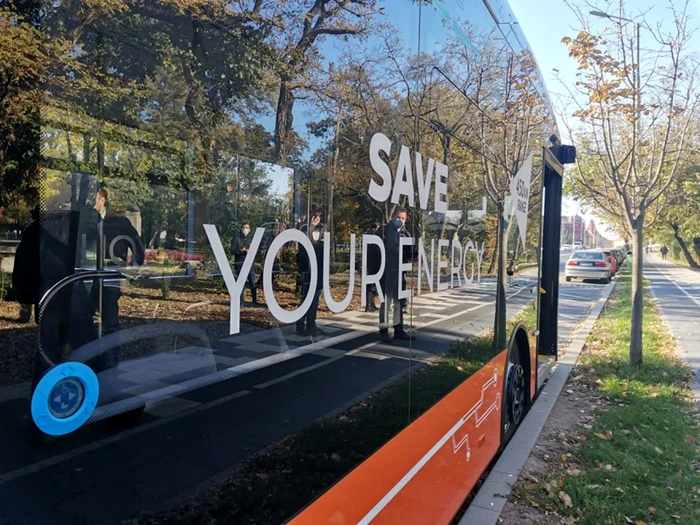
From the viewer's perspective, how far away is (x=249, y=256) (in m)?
1.45

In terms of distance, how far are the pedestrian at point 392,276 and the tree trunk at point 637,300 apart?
592 centimetres

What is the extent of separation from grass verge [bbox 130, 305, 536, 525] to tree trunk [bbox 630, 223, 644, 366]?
5673mm

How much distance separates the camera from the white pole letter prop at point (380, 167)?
2.01m

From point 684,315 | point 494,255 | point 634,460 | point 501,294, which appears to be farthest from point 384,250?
point 684,315

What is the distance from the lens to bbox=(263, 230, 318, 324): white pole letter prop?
1.52 m

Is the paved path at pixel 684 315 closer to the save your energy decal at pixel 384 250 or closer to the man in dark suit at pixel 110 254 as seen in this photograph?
the save your energy decal at pixel 384 250

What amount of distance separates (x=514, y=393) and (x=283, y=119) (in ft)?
11.8

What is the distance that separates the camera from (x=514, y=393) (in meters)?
4.38

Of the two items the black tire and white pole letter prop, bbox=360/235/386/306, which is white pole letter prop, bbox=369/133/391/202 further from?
the black tire

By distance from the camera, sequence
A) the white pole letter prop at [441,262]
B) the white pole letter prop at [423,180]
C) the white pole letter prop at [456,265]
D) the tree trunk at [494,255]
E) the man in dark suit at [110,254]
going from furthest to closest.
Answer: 1. the tree trunk at [494,255]
2. the white pole letter prop at [456,265]
3. the white pole letter prop at [441,262]
4. the white pole letter prop at [423,180]
5. the man in dark suit at [110,254]

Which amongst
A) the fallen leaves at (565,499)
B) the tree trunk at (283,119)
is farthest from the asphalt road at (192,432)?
the fallen leaves at (565,499)

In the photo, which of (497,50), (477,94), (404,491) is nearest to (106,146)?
(404,491)

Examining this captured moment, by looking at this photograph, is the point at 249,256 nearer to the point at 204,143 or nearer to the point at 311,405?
the point at 204,143

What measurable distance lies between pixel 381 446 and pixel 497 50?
2.97 meters
